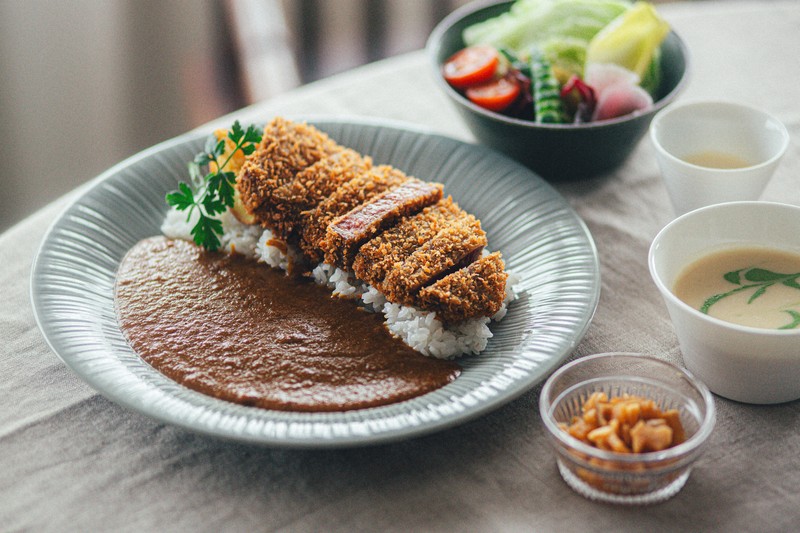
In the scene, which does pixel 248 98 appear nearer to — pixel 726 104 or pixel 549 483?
pixel 726 104

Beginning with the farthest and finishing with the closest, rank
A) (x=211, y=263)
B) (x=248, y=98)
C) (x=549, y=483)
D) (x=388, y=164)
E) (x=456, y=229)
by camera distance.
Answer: (x=248, y=98), (x=388, y=164), (x=211, y=263), (x=456, y=229), (x=549, y=483)

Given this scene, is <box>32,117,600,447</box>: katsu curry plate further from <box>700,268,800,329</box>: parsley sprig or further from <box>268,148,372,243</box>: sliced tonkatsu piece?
<box>700,268,800,329</box>: parsley sprig

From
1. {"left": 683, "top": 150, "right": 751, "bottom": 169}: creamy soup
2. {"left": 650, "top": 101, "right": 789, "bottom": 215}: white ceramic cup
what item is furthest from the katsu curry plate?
{"left": 683, "top": 150, "right": 751, "bottom": 169}: creamy soup

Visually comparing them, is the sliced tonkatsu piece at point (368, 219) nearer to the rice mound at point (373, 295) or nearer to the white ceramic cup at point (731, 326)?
the rice mound at point (373, 295)

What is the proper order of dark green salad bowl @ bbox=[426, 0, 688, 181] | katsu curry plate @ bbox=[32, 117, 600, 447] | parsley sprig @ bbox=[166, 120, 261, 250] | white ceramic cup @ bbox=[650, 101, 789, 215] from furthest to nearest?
dark green salad bowl @ bbox=[426, 0, 688, 181] < parsley sprig @ bbox=[166, 120, 261, 250] < white ceramic cup @ bbox=[650, 101, 789, 215] < katsu curry plate @ bbox=[32, 117, 600, 447]

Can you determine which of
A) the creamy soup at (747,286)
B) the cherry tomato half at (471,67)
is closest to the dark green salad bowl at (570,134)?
the cherry tomato half at (471,67)

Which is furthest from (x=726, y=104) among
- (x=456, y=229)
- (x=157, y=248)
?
(x=157, y=248)

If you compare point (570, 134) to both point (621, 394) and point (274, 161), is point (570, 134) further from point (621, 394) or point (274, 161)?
point (621, 394)

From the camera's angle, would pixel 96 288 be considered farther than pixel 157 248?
No
